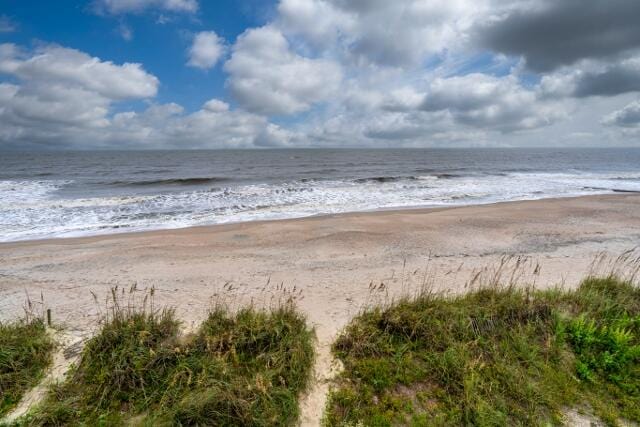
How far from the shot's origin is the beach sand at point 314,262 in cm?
548

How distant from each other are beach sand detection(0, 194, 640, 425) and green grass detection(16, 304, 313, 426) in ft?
1.41

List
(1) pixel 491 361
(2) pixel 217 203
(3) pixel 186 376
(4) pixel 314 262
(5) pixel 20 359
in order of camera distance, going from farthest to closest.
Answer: (2) pixel 217 203, (4) pixel 314 262, (1) pixel 491 361, (5) pixel 20 359, (3) pixel 186 376

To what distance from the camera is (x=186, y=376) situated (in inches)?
130

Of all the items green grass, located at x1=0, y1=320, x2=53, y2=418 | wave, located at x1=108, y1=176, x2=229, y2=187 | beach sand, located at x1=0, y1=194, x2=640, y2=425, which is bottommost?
beach sand, located at x1=0, y1=194, x2=640, y2=425

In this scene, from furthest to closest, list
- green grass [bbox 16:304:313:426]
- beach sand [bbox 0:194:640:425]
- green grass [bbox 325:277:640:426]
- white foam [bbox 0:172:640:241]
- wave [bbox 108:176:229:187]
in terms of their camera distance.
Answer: wave [bbox 108:176:229:187]
white foam [bbox 0:172:640:241]
beach sand [bbox 0:194:640:425]
green grass [bbox 325:277:640:426]
green grass [bbox 16:304:313:426]

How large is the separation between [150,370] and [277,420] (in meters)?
1.58

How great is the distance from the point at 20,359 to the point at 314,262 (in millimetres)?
5496

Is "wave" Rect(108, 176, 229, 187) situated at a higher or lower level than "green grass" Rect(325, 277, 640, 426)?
higher

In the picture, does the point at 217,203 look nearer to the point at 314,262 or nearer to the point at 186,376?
the point at 314,262

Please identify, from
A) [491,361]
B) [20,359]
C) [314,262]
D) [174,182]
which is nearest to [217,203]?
[314,262]

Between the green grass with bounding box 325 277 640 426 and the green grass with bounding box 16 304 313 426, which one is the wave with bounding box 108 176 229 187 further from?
the green grass with bounding box 325 277 640 426

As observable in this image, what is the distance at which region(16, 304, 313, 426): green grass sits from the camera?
2947 mm

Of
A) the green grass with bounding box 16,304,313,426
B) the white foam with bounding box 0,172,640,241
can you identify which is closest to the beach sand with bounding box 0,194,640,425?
the green grass with bounding box 16,304,313,426

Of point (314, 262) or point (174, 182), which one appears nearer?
point (314, 262)
